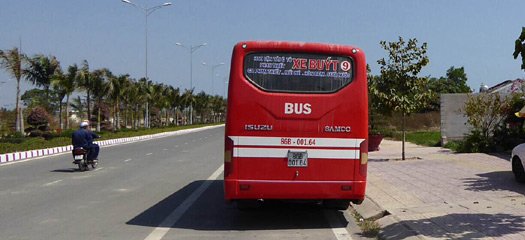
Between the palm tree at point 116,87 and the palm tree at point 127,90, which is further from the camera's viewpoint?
the palm tree at point 127,90

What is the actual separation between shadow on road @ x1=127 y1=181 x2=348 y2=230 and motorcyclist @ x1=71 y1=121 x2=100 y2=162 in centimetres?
647

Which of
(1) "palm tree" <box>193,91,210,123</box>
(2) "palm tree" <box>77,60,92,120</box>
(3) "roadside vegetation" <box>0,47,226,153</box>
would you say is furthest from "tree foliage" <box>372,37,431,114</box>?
(1) "palm tree" <box>193,91,210,123</box>

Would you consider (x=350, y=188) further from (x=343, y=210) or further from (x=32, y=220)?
(x=32, y=220)

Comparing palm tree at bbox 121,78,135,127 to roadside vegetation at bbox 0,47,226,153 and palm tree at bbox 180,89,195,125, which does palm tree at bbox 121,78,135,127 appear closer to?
roadside vegetation at bbox 0,47,226,153

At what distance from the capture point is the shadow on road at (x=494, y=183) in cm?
1139

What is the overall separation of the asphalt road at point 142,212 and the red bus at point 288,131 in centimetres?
63

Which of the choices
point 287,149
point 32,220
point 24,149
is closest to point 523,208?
point 287,149

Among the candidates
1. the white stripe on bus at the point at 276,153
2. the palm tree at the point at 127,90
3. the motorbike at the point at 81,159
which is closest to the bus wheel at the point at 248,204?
the white stripe on bus at the point at 276,153

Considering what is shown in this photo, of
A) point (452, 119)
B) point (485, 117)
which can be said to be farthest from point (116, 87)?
point (485, 117)

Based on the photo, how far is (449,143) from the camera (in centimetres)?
2472

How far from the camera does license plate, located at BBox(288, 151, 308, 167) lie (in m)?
8.41

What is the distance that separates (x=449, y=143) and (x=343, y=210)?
1600 cm

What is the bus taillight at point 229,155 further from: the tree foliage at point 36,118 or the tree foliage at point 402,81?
the tree foliage at point 36,118

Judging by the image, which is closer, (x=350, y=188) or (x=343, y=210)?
(x=350, y=188)
